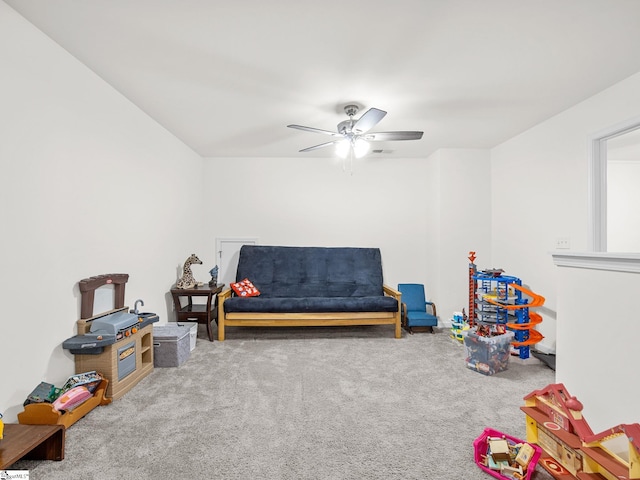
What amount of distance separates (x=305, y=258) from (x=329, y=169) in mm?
1427

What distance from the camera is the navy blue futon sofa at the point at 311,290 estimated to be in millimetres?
3668

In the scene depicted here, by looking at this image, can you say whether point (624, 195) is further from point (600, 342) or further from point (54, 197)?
point (54, 197)

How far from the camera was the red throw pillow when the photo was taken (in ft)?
13.1

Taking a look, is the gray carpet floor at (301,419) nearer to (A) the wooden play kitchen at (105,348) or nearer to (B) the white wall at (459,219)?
(A) the wooden play kitchen at (105,348)

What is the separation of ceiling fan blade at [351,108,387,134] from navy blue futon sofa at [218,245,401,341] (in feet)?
6.64

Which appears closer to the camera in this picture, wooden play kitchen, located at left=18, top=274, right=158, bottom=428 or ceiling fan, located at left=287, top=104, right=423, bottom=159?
wooden play kitchen, located at left=18, top=274, right=158, bottom=428

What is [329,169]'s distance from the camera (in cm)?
473

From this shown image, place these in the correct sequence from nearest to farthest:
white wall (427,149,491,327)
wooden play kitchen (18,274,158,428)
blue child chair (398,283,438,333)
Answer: wooden play kitchen (18,274,158,428) < blue child chair (398,283,438,333) < white wall (427,149,491,327)

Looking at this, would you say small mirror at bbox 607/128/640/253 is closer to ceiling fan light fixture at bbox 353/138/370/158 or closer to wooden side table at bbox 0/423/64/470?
ceiling fan light fixture at bbox 353/138/370/158

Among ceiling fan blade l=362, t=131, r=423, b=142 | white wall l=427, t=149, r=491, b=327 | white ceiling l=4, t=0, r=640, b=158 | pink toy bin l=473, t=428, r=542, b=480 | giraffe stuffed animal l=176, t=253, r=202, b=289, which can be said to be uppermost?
white ceiling l=4, t=0, r=640, b=158

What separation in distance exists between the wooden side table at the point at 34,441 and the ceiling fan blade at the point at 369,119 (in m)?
2.74

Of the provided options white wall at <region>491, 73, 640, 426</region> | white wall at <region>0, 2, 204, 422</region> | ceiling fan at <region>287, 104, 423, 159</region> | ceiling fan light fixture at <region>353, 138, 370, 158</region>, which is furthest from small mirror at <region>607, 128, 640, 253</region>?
white wall at <region>0, 2, 204, 422</region>

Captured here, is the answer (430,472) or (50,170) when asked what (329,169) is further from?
(430,472)

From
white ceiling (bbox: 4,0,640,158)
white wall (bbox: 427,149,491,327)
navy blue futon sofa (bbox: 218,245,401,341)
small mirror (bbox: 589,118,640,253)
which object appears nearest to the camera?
white ceiling (bbox: 4,0,640,158)
